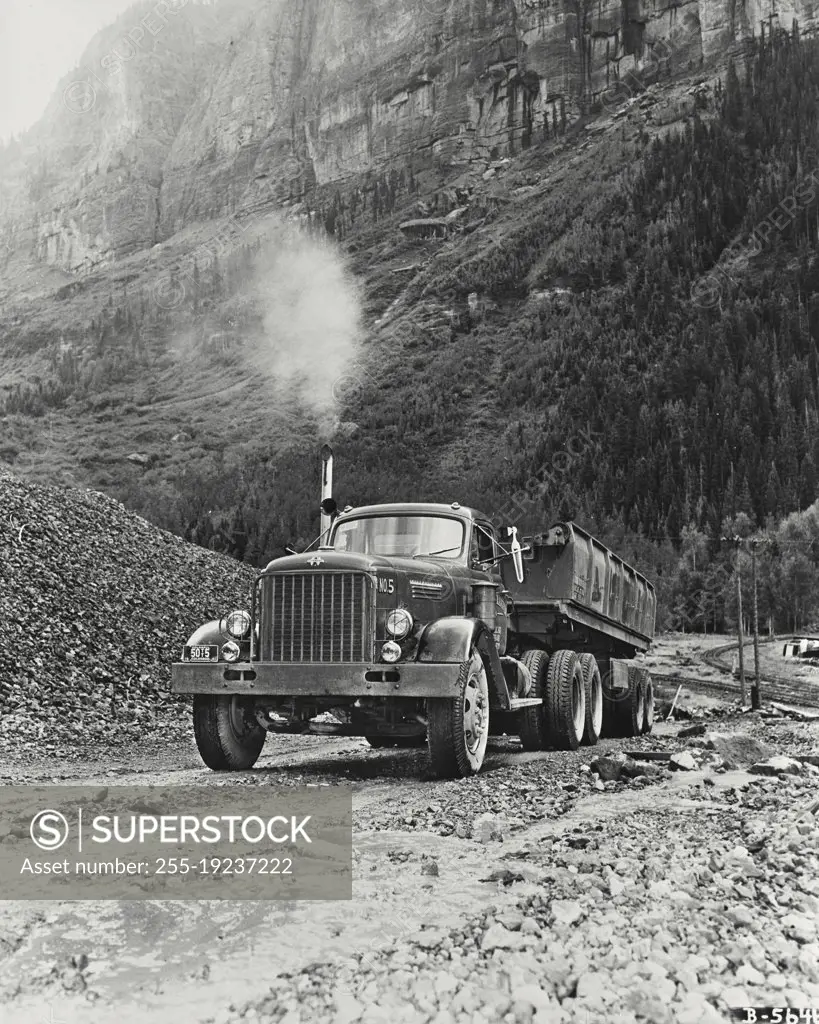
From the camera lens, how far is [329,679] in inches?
374

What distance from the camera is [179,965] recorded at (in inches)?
163

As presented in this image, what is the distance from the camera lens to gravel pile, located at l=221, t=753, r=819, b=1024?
372 centimetres

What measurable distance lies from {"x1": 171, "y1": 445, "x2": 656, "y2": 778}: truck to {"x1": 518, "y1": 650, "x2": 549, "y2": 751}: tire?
0.7 inches

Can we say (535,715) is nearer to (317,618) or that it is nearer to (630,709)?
(317,618)

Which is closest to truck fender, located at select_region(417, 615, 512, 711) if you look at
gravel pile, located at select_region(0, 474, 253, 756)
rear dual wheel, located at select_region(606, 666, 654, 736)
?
gravel pile, located at select_region(0, 474, 253, 756)

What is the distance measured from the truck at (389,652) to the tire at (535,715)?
0.02 m

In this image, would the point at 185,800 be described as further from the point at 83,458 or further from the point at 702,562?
the point at 83,458

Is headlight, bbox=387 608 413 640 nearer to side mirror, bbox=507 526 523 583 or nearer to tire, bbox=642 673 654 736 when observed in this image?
side mirror, bbox=507 526 523 583

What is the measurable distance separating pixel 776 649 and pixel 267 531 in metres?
62.0

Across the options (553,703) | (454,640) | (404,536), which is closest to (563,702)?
(553,703)

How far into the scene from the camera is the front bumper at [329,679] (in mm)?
A: 9281

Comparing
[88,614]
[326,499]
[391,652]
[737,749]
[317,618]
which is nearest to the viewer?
[391,652]

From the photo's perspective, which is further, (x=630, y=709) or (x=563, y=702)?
(x=630, y=709)

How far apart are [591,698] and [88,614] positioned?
10679 mm
